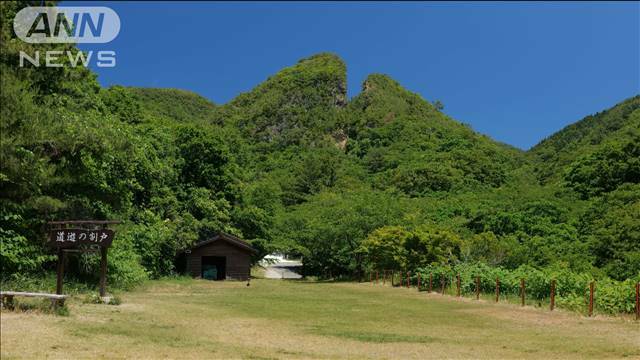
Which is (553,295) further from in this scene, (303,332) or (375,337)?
(303,332)

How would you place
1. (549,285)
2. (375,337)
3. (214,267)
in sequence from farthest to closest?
(214,267), (549,285), (375,337)

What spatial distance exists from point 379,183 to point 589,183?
86.4 ft

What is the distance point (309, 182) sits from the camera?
A: 76812 mm

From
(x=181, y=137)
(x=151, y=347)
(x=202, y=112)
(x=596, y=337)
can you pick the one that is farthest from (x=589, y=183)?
(x=202, y=112)

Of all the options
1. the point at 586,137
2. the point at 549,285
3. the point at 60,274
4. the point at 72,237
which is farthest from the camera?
the point at 586,137

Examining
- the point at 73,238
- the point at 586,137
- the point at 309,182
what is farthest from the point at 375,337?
the point at 586,137

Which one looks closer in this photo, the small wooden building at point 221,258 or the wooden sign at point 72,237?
the wooden sign at point 72,237

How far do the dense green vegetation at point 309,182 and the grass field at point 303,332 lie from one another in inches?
187

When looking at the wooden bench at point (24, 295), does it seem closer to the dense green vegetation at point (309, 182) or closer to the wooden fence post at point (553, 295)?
the dense green vegetation at point (309, 182)

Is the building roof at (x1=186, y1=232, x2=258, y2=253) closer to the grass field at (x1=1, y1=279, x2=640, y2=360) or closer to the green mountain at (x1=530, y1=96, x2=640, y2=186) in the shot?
the grass field at (x1=1, y1=279, x2=640, y2=360)

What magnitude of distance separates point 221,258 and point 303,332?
2744 centimetres

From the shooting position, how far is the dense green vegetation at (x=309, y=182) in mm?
18172

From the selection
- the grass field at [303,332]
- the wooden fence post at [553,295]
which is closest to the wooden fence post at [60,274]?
the grass field at [303,332]

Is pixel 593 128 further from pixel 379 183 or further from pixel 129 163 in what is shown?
pixel 129 163
